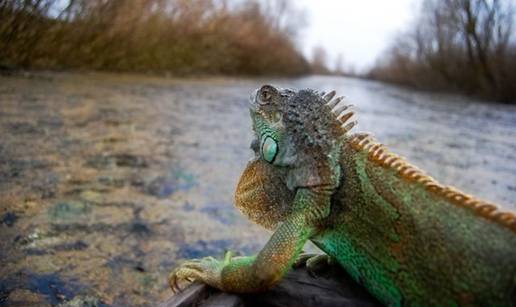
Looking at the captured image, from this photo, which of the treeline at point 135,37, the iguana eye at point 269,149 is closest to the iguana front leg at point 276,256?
the iguana eye at point 269,149

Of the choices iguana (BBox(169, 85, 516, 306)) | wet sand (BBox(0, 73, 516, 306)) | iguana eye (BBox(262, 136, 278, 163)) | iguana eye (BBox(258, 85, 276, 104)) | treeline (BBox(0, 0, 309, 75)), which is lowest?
wet sand (BBox(0, 73, 516, 306))

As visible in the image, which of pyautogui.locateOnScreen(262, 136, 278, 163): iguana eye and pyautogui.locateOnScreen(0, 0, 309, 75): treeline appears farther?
pyautogui.locateOnScreen(0, 0, 309, 75): treeline

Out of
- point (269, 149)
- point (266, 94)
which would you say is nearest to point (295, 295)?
point (269, 149)

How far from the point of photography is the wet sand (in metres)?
2.91

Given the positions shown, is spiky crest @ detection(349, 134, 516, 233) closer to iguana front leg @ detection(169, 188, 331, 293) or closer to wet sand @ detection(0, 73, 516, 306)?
iguana front leg @ detection(169, 188, 331, 293)

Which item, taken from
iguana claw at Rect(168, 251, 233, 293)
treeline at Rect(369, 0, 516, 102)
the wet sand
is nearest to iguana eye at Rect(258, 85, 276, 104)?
iguana claw at Rect(168, 251, 233, 293)

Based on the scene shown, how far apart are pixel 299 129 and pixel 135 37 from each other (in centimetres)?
1930

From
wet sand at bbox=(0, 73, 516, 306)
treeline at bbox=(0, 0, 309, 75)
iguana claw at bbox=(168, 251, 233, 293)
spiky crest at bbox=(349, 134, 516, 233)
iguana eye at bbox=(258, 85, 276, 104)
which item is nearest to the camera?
spiky crest at bbox=(349, 134, 516, 233)

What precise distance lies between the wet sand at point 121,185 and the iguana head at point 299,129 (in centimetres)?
142

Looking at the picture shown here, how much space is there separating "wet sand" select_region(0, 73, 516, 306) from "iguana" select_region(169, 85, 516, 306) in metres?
1.25

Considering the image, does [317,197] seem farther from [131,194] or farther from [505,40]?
[505,40]

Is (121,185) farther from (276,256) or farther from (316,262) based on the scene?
(276,256)

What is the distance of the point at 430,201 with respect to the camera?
1.60 metres

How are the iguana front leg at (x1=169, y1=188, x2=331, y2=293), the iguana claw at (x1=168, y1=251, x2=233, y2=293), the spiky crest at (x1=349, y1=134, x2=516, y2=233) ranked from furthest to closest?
the iguana claw at (x1=168, y1=251, x2=233, y2=293), the iguana front leg at (x1=169, y1=188, x2=331, y2=293), the spiky crest at (x1=349, y1=134, x2=516, y2=233)
